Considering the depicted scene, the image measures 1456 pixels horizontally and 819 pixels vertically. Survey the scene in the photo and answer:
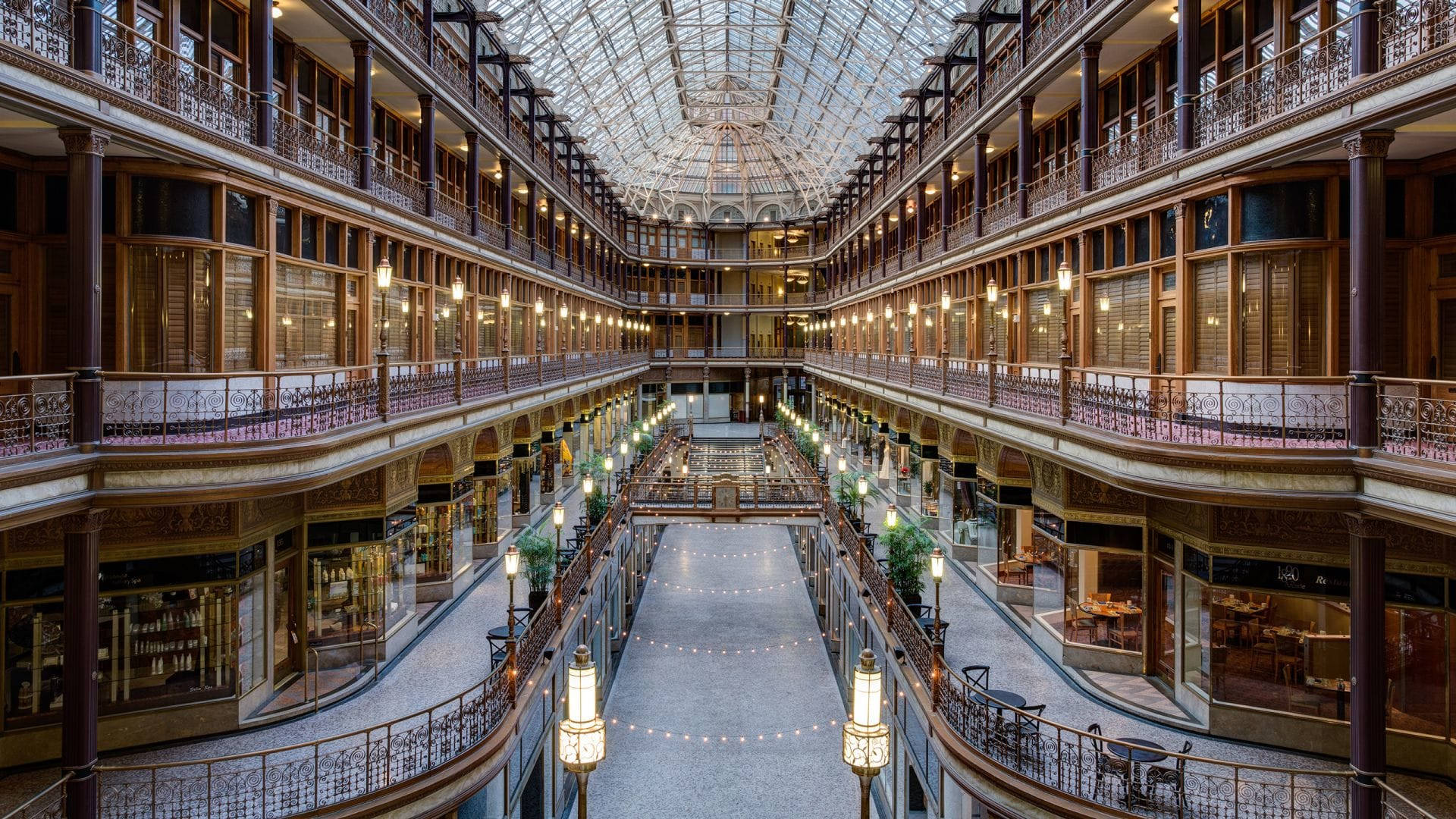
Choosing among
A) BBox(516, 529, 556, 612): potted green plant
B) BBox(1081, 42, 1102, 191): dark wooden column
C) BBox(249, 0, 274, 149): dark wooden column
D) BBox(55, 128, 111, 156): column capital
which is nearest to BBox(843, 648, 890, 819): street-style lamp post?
BBox(55, 128, 111, 156): column capital

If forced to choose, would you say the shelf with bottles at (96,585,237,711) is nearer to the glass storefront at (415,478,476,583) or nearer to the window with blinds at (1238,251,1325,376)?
the glass storefront at (415,478,476,583)

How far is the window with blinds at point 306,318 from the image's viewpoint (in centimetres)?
1661

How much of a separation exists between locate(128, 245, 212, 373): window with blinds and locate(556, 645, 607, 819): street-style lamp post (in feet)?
30.0

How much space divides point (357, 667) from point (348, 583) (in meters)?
1.68

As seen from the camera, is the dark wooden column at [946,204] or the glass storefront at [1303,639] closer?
the glass storefront at [1303,639]

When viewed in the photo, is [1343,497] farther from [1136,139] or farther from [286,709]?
[286,709]

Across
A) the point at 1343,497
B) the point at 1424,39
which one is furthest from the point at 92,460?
the point at 1424,39

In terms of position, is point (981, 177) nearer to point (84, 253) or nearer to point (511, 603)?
point (511, 603)

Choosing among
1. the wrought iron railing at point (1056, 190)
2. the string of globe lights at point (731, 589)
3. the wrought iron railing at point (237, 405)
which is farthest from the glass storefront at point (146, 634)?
the string of globe lights at point (731, 589)

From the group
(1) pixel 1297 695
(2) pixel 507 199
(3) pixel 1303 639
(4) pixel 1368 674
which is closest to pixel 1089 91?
(3) pixel 1303 639

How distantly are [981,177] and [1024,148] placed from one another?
3.29 m

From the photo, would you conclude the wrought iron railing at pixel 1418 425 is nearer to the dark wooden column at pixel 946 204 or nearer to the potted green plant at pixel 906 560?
the potted green plant at pixel 906 560

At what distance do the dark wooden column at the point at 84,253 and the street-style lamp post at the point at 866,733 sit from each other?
10069 mm

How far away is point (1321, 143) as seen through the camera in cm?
1084
